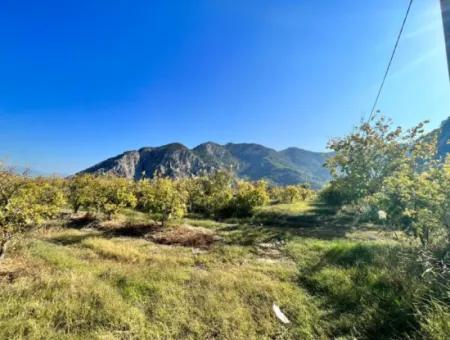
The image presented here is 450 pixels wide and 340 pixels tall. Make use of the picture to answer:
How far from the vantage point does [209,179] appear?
23.5 meters

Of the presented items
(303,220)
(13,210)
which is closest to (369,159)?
(303,220)

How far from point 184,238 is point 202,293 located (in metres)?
5.18

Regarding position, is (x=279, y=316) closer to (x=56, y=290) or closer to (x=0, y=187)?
(x=56, y=290)

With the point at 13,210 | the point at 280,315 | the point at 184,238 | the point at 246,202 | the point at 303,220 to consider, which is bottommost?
the point at 303,220

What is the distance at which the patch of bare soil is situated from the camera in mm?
9344

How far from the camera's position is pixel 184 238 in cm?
996

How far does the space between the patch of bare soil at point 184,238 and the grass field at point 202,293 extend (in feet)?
3.83

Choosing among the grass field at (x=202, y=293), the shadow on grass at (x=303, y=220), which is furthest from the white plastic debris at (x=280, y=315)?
the shadow on grass at (x=303, y=220)

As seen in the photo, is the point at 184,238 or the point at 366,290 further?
the point at 184,238

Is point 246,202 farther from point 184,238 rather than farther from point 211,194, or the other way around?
point 184,238

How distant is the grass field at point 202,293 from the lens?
3834mm

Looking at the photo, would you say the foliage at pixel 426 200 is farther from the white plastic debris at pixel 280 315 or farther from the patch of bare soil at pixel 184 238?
the patch of bare soil at pixel 184 238

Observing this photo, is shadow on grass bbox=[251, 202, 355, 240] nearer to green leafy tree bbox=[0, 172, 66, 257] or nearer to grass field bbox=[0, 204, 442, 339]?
grass field bbox=[0, 204, 442, 339]

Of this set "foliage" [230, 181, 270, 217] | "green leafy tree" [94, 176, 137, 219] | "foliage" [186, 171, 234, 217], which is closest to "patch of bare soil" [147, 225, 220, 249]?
"green leafy tree" [94, 176, 137, 219]
